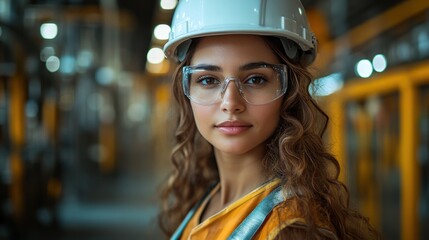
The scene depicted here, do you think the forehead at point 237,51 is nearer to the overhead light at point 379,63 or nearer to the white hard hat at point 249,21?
the white hard hat at point 249,21

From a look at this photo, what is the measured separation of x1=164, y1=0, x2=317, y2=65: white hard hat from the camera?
4.45 feet

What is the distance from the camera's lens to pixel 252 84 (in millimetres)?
1374

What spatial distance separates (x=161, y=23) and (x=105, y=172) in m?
7.23

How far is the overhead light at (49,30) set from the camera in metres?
6.71

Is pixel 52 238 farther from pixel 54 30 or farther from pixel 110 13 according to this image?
pixel 110 13

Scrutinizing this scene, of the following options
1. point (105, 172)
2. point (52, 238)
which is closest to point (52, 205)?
point (52, 238)

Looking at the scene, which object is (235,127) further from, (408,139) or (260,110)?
(408,139)

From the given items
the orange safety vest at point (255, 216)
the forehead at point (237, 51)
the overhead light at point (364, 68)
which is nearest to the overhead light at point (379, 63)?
the overhead light at point (364, 68)

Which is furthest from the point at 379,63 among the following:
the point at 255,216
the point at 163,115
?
the point at 255,216

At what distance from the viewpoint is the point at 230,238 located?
49.4 inches

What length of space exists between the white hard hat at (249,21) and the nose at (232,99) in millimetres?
144

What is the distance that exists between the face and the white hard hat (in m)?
0.04

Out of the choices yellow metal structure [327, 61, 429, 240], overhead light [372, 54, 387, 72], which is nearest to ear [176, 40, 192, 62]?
yellow metal structure [327, 61, 429, 240]

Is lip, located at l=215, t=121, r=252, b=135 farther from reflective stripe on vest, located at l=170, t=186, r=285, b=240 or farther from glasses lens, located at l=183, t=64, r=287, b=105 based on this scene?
reflective stripe on vest, located at l=170, t=186, r=285, b=240
